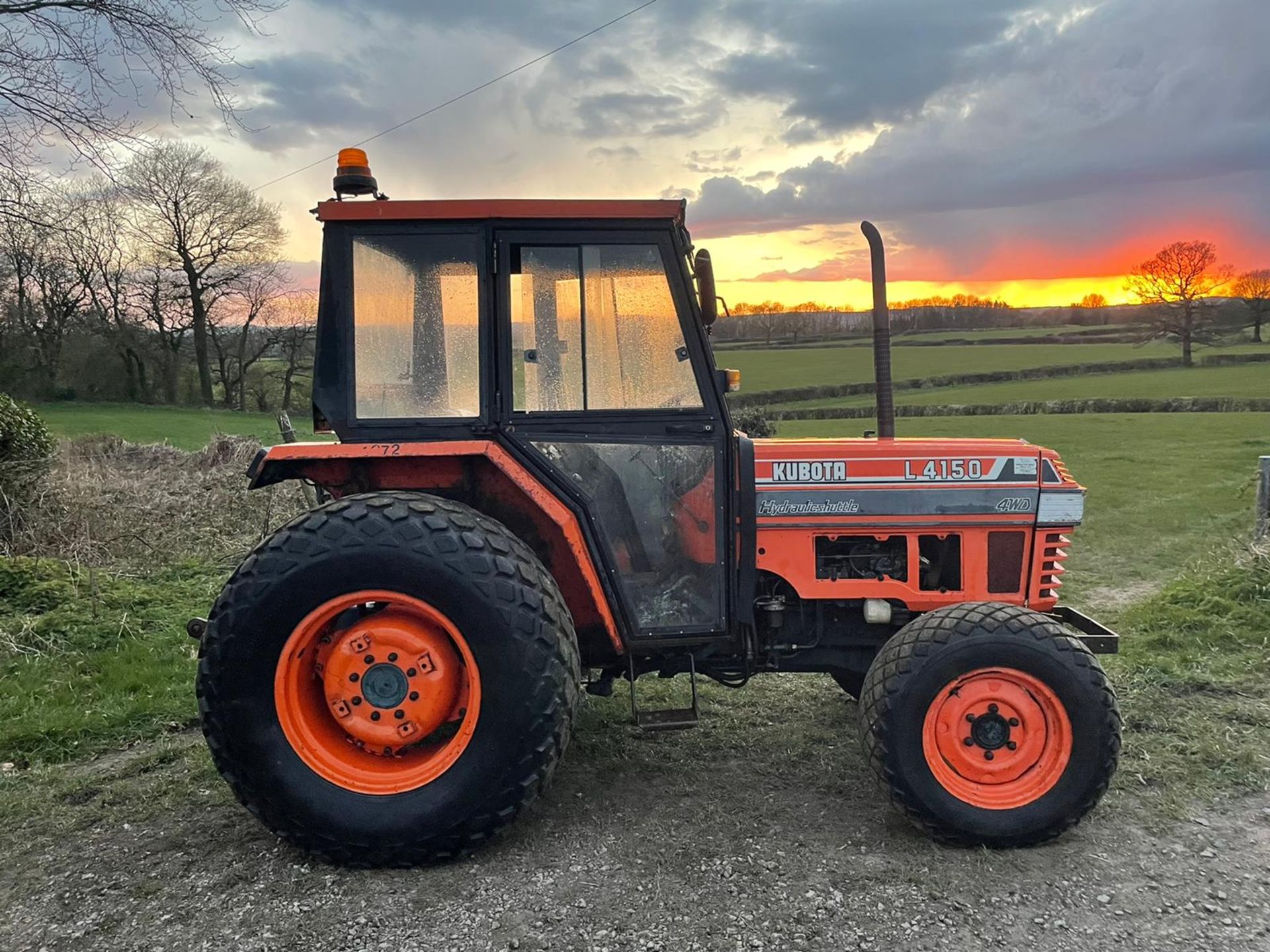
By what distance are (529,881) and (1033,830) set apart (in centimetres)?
185

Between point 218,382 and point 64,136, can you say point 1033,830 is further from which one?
point 218,382

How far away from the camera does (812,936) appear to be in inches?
109

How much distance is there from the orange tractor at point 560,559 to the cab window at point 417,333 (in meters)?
0.01

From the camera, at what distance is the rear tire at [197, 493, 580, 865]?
10.1 ft

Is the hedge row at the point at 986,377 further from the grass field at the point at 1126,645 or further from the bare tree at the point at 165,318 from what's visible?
the bare tree at the point at 165,318

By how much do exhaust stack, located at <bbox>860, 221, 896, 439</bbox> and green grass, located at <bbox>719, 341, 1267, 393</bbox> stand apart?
80.3 ft

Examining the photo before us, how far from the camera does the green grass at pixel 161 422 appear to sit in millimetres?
21938

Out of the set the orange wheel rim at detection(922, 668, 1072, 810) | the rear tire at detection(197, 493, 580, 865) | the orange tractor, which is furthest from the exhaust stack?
the rear tire at detection(197, 493, 580, 865)

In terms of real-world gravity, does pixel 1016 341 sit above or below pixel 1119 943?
above

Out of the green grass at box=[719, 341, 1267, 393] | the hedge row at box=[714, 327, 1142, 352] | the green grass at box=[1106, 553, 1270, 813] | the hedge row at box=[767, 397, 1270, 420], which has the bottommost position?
the green grass at box=[1106, 553, 1270, 813]

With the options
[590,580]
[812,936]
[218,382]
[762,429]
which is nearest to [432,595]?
[590,580]

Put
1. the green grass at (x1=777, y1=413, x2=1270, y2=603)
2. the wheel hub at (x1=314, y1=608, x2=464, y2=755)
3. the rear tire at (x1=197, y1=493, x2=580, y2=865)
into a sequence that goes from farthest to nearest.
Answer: the green grass at (x1=777, y1=413, x2=1270, y2=603)
the wheel hub at (x1=314, y1=608, x2=464, y2=755)
the rear tire at (x1=197, y1=493, x2=580, y2=865)

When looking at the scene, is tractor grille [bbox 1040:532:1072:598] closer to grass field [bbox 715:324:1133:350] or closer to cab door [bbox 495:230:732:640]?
cab door [bbox 495:230:732:640]

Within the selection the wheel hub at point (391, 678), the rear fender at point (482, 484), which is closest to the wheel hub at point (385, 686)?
the wheel hub at point (391, 678)
